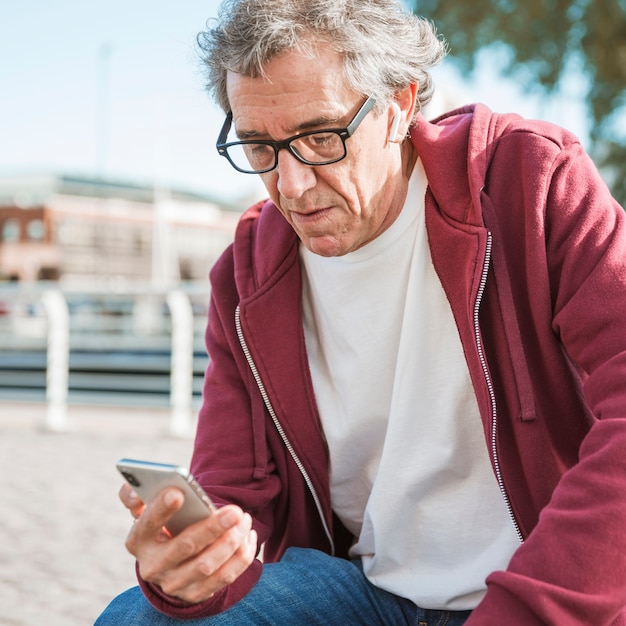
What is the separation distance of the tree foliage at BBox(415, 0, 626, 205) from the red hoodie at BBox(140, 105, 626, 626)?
39.5 ft

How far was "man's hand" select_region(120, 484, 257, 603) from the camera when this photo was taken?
57.2 inches

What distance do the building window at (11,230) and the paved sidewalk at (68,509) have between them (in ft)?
150

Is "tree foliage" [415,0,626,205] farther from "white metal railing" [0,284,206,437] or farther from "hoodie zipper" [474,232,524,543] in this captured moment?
"hoodie zipper" [474,232,524,543]

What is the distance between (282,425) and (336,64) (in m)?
0.81

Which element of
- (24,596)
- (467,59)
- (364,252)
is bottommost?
(24,596)

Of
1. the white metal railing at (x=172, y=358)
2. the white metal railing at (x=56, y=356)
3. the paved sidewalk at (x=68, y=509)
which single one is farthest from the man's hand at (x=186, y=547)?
the white metal railing at (x=56, y=356)

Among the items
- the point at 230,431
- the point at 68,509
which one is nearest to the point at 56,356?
the point at 68,509

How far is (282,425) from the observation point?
204cm

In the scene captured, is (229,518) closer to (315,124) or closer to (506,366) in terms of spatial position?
(506,366)

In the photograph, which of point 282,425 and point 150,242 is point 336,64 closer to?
point 282,425

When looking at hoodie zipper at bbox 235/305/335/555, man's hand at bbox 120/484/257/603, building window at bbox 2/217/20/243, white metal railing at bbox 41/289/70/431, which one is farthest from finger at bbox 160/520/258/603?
building window at bbox 2/217/20/243

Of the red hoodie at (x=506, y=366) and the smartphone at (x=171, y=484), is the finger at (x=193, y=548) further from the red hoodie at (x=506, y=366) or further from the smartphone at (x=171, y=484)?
the red hoodie at (x=506, y=366)

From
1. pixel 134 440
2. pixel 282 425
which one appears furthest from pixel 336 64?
pixel 134 440

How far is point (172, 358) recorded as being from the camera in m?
8.20
